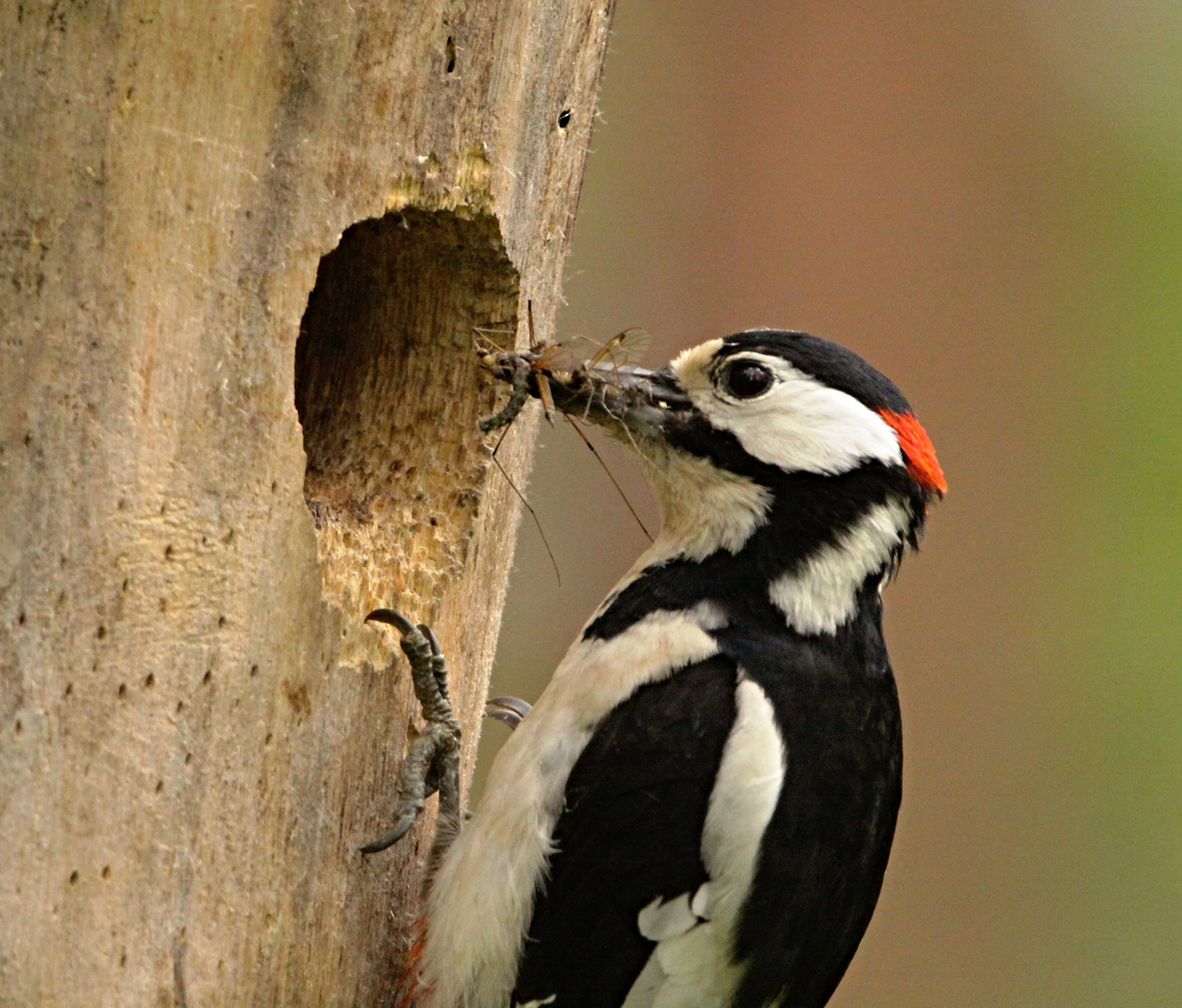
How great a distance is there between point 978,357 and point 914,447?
121 inches

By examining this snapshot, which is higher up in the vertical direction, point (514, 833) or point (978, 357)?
point (978, 357)

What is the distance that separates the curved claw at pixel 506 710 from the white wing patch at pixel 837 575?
2.53 ft

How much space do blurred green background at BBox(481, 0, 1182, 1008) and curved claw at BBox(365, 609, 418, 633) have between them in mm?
2638

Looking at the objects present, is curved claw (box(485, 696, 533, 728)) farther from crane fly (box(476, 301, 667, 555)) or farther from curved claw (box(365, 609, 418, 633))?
curved claw (box(365, 609, 418, 633))

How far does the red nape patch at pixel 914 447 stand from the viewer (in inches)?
97.9

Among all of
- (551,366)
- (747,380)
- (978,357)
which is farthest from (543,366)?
(978,357)

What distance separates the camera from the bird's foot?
2.19m

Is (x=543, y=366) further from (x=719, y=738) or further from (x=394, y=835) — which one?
(x=394, y=835)

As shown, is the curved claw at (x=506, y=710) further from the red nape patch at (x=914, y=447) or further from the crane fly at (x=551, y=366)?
the red nape patch at (x=914, y=447)

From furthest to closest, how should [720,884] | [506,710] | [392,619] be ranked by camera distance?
[506,710], [720,884], [392,619]

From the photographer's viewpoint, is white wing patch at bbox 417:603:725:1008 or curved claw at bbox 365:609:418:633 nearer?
curved claw at bbox 365:609:418:633

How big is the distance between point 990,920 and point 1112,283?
105 inches

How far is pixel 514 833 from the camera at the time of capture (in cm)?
227

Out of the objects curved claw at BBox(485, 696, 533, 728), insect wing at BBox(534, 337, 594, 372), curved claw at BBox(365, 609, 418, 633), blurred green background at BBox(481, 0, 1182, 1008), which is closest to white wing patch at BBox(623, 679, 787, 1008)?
curved claw at BBox(365, 609, 418, 633)
